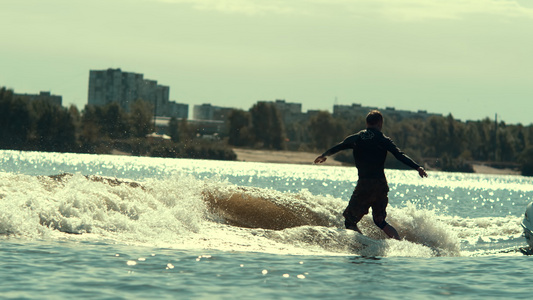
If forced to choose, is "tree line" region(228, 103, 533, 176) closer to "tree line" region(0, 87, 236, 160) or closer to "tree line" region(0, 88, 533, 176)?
"tree line" region(0, 88, 533, 176)

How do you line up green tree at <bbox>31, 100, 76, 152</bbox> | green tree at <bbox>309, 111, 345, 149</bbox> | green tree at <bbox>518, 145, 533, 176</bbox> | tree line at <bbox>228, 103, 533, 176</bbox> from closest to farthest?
green tree at <bbox>31, 100, 76, 152</bbox> → green tree at <bbox>518, 145, 533, 176</bbox> → tree line at <bbox>228, 103, 533, 176</bbox> → green tree at <bbox>309, 111, 345, 149</bbox>

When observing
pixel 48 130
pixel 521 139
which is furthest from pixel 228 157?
pixel 521 139

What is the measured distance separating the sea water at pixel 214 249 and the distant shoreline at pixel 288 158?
14703 centimetres

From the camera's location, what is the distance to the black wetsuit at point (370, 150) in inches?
504

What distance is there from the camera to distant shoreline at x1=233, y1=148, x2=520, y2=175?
546 feet

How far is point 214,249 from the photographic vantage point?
11.5 metres

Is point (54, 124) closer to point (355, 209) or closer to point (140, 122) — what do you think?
point (140, 122)

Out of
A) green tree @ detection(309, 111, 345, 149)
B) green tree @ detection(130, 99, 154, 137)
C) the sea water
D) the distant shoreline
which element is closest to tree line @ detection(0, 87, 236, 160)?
green tree @ detection(130, 99, 154, 137)

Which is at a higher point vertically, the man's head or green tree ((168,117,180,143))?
green tree ((168,117,180,143))

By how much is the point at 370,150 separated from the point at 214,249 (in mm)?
3237

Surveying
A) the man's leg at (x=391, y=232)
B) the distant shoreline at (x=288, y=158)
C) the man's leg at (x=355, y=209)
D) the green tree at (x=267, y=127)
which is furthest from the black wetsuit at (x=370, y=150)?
the green tree at (x=267, y=127)

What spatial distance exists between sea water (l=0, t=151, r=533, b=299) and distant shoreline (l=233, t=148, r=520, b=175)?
147031 mm

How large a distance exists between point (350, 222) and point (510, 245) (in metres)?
4.91

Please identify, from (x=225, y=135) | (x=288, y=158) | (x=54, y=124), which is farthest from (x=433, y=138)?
(x=54, y=124)
